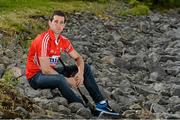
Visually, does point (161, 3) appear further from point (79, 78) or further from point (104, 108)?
point (79, 78)

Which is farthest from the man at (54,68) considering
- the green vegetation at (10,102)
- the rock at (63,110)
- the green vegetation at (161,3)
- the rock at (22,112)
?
the green vegetation at (161,3)

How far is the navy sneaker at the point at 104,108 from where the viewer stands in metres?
11.6

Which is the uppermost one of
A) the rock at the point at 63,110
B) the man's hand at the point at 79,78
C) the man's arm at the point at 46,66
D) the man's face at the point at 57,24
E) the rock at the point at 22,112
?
the man's face at the point at 57,24

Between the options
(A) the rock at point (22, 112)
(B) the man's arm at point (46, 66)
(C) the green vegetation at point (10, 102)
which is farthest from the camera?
(B) the man's arm at point (46, 66)

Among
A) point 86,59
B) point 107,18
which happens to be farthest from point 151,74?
point 107,18

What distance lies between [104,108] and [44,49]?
162 cm

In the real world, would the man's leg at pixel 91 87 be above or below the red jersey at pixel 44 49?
below

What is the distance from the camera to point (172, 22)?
125 ft

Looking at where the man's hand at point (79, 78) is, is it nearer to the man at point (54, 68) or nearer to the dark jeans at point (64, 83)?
the man at point (54, 68)

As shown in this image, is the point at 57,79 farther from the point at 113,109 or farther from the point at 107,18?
the point at 107,18

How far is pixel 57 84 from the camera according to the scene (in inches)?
450

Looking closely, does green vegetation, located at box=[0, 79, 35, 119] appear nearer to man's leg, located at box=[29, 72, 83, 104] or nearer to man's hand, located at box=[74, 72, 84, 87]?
man's leg, located at box=[29, 72, 83, 104]

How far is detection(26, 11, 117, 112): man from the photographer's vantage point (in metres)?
11.4

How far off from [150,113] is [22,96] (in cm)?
236
